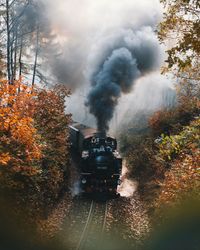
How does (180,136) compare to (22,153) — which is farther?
(22,153)

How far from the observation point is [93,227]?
53.1 ft

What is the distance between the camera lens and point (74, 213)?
59.6 feet

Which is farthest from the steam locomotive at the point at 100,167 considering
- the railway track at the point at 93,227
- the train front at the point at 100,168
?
the railway track at the point at 93,227

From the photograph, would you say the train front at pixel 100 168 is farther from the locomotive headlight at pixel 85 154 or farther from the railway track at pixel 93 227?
the railway track at pixel 93 227

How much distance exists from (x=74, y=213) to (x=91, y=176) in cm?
337

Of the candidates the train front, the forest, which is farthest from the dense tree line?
the train front

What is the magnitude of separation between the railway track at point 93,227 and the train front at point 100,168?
1.42m

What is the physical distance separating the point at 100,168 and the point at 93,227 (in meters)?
5.13

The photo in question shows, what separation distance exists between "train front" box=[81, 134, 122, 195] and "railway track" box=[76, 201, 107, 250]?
1.42 meters

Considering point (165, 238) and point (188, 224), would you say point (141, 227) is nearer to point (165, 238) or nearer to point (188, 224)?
point (165, 238)

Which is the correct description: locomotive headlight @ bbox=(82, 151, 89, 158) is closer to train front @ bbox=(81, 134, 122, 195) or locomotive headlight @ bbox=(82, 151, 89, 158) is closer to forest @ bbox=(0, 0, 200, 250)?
train front @ bbox=(81, 134, 122, 195)

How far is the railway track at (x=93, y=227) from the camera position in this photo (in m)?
14.1

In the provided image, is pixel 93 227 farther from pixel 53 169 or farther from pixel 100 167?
pixel 100 167

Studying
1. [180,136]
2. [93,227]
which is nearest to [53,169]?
[93,227]
